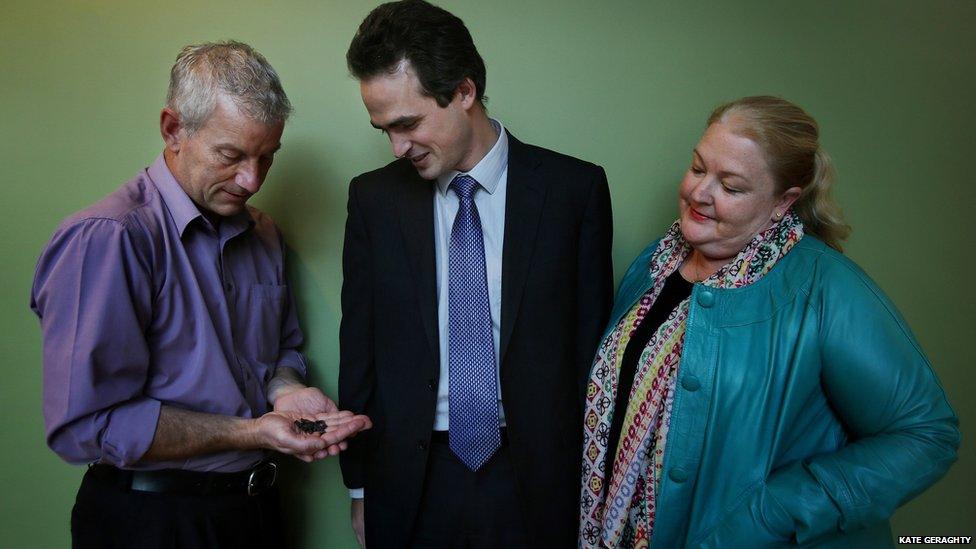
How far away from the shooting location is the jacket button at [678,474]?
4.96 ft

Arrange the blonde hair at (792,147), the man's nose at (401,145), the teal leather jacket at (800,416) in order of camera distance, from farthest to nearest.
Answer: the man's nose at (401,145), the blonde hair at (792,147), the teal leather jacket at (800,416)

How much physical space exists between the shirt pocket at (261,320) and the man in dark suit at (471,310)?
12.4 inches

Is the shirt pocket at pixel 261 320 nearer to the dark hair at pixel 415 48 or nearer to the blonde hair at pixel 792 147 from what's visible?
the dark hair at pixel 415 48

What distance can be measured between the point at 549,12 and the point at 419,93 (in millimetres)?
781

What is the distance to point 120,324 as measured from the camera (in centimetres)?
148

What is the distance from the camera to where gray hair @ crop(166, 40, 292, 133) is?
161 centimetres

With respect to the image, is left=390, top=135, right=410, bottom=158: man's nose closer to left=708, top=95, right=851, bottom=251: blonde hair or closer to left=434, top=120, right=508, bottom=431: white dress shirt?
left=434, top=120, right=508, bottom=431: white dress shirt

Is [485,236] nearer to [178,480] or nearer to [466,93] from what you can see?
[466,93]

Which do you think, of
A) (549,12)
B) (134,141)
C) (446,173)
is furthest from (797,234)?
(134,141)

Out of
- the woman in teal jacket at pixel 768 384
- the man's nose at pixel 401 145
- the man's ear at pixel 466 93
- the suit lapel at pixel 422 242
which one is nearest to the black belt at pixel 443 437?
the suit lapel at pixel 422 242

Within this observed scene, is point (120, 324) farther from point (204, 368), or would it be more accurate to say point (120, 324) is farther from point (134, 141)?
point (134, 141)

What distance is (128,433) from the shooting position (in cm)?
148

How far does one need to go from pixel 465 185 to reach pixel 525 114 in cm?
58

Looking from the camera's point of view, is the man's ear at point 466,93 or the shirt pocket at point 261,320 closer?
the man's ear at point 466,93
